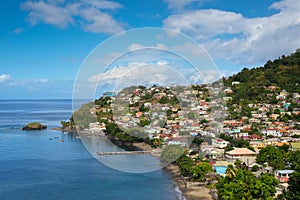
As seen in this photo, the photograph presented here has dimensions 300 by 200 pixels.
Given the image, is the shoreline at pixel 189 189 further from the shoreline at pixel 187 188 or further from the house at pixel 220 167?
the house at pixel 220 167

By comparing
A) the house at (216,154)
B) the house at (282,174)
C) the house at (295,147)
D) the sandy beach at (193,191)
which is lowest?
the sandy beach at (193,191)

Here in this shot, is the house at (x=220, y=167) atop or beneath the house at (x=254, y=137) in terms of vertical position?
beneath

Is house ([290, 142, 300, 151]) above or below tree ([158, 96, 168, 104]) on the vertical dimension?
below

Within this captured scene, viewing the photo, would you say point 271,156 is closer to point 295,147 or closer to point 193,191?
point 295,147

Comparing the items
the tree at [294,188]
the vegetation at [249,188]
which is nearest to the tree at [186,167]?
the vegetation at [249,188]

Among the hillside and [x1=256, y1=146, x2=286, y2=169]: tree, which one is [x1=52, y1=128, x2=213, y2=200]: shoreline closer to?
[x1=256, y1=146, x2=286, y2=169]: tree

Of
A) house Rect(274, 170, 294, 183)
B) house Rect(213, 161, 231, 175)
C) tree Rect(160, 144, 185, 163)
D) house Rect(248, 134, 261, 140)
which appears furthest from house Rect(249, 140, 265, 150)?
house Rect(274, 170, 294, 183)

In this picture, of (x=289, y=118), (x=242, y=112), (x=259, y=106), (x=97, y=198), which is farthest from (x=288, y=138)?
(x=97, y=198)

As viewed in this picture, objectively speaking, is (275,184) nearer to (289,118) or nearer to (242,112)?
(289,118)
